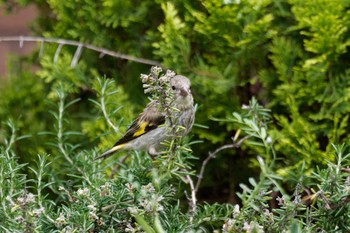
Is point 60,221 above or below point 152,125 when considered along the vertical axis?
above

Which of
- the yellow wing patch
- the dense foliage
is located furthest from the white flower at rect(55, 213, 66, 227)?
the yellow wing patch

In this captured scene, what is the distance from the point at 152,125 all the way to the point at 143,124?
0.04 metres

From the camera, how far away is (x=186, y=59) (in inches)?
134

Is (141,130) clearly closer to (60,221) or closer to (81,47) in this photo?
(81,47)

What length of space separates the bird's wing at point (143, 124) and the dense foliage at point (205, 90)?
0.29 feet

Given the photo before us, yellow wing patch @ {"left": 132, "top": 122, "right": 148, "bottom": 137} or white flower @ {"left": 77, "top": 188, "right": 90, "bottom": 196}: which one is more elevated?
white flower @ {"left": 77, "top": 188, "right": 90, "bottom": 196}

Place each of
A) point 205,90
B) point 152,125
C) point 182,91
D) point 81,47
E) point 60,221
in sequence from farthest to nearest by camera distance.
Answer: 1. point 81,47
2. point 205,90
3. point 152,125
4. point 182,91
5. point 60,221

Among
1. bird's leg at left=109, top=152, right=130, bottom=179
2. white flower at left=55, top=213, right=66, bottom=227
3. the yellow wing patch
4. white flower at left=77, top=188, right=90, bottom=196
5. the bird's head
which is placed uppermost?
white flower at left=77, top=188, right=90, bottom=196

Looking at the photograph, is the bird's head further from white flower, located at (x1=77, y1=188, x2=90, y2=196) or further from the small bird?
white flower, located at (x1=77, y1=188, x2=90, y2=196)

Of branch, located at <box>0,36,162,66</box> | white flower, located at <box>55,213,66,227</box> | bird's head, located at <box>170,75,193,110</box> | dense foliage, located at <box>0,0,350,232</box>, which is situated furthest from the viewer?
branch, located at <box>0,36,162,66</box>

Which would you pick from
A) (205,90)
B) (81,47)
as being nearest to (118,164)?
(205,90)

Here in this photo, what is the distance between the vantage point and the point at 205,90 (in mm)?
3408

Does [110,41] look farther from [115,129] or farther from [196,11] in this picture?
[115,129]

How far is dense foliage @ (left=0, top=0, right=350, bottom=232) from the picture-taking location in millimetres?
2855
